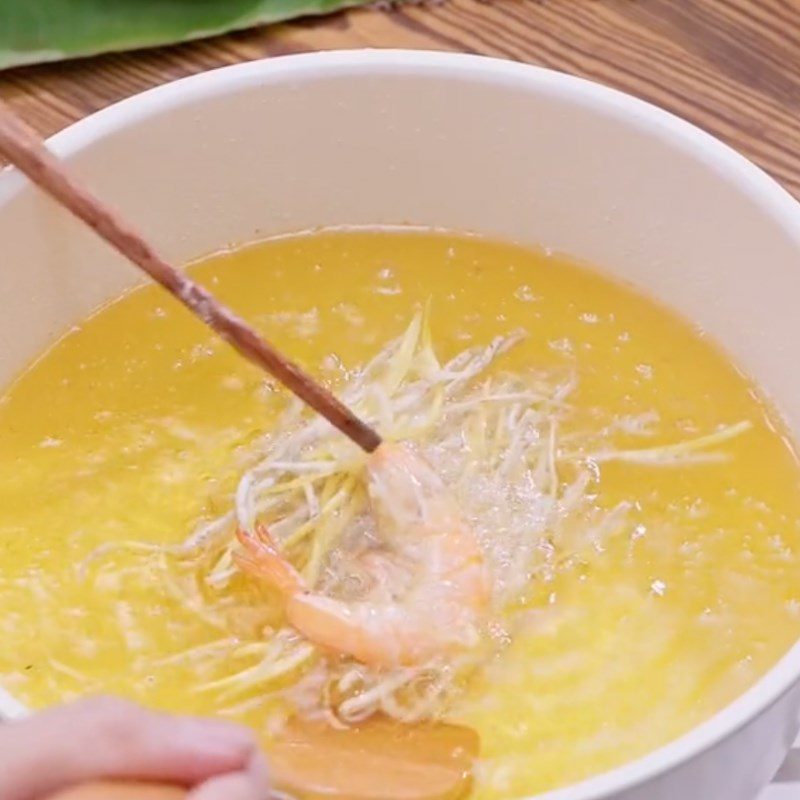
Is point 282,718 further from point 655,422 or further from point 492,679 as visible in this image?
point 655,422

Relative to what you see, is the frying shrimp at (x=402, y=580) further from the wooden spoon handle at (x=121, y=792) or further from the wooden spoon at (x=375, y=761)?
the wooden spoon handle at (x=121, y=792)

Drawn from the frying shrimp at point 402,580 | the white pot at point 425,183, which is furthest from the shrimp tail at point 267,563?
the white pot at point 425,183

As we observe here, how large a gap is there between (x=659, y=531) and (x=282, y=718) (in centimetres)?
24

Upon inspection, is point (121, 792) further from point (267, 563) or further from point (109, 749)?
point (267, 563)

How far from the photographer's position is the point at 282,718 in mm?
681

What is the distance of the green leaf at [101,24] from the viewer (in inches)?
40.4

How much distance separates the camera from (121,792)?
1.34 feet

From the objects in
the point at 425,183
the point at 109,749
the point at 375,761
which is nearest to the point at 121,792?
the point at 109,749

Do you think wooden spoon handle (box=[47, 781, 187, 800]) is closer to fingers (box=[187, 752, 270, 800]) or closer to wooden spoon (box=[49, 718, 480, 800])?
fingers (box=[187, 752, 270, 800])

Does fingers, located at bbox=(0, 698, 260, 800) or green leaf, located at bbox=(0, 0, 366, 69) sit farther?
green leaf, located at bbox=(0, 0, 366, 69)

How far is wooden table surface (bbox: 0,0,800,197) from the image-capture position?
104 cm

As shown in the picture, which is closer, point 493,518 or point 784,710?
point 784,710

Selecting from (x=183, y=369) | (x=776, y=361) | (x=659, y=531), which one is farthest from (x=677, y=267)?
(x=183, y=369)

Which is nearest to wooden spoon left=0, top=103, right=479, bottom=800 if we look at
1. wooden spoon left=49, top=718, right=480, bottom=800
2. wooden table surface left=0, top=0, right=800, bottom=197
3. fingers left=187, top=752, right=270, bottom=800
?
wooden spoon left=49, top=718, right=480, bottom=800
